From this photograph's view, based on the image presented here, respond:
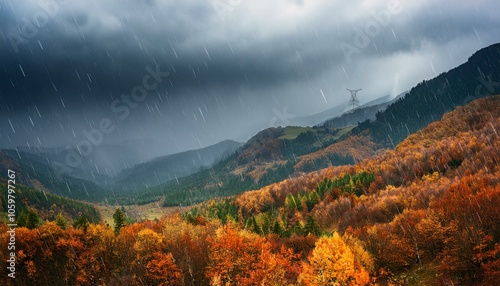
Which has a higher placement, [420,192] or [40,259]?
[40,259]

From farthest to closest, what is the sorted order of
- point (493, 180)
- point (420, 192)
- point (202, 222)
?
point (202, 222) → point (420, 192) → point (493, 180)

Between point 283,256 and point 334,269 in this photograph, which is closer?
point 334,269

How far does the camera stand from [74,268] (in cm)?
6969

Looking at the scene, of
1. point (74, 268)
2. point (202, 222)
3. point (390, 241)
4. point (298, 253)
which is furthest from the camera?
point (202, 222)

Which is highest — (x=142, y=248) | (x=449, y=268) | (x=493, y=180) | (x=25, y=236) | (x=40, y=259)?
(x=25, y=236)

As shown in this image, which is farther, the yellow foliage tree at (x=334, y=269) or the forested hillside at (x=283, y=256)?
the yellow foliage tree at (x=334, y=269)

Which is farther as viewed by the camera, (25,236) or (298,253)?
(298,253)

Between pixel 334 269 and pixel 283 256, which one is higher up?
pixel 334 269

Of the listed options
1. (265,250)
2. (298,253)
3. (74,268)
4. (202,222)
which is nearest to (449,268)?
(265,250)

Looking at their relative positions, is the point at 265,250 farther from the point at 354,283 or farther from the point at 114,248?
the point at 114,248

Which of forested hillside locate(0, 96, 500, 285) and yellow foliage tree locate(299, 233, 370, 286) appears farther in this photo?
yellow foliage tree locate(299, 233, 370, 286)

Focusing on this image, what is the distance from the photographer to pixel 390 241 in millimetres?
75312

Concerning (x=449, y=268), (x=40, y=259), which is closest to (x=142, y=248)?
(x=40, y=259)

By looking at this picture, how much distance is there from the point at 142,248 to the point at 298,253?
4346cm
